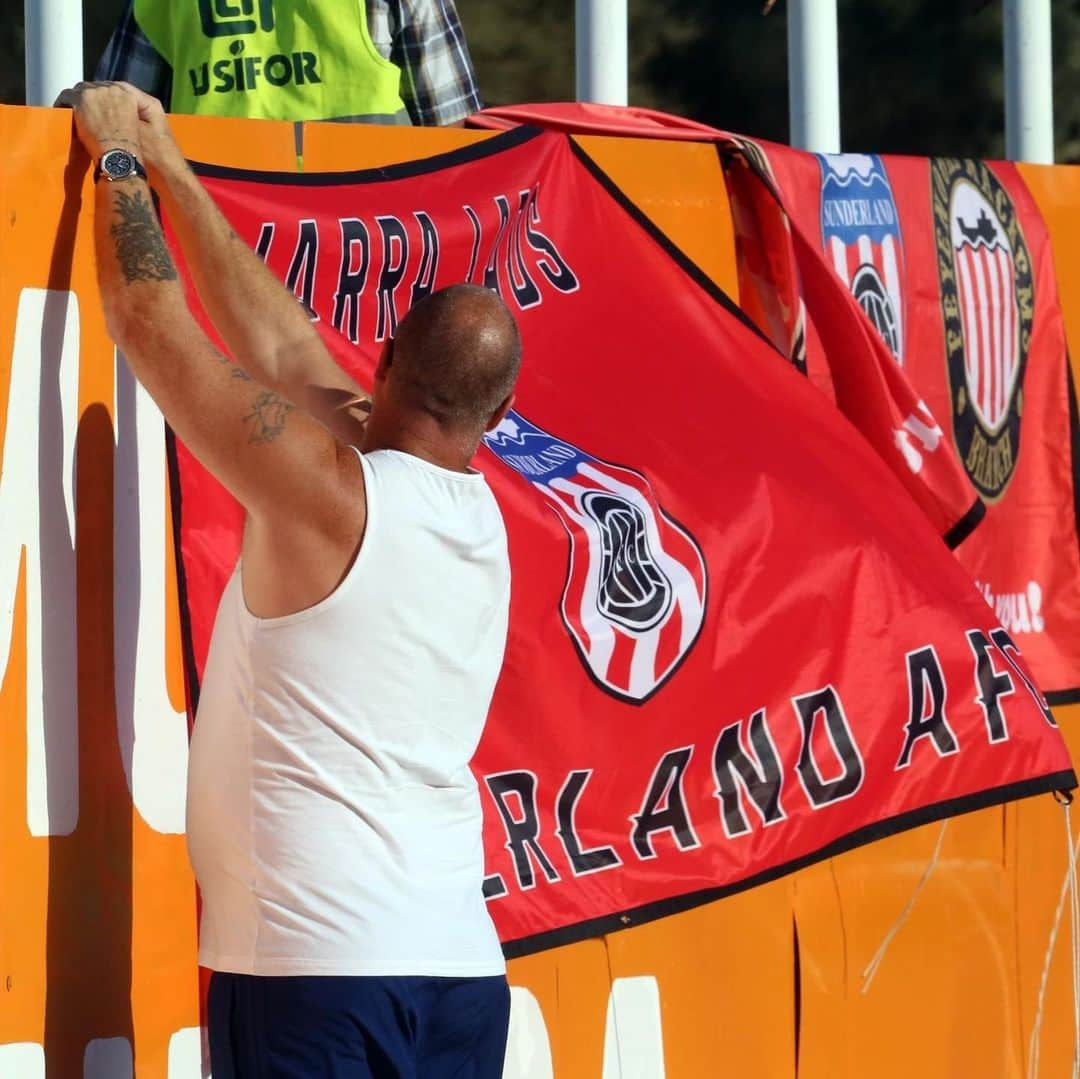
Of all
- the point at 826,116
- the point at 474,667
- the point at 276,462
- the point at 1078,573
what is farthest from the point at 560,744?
the point at 826,116

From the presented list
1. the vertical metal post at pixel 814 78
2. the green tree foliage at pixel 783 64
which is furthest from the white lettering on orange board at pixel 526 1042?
the green tree foliage at pixel 783 64

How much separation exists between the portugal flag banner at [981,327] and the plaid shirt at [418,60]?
2.19 feet

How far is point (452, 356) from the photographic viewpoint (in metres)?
2.67

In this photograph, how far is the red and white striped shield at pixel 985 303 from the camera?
4309 millimetres

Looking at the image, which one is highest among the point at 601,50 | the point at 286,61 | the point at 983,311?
the point at 601,50

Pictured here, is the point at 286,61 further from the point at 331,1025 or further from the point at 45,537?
the point at 331,1025

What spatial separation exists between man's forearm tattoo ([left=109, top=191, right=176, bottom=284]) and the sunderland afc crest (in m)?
2.20

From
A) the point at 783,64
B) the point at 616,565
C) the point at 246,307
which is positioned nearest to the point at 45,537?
Answer: the point at 246,307

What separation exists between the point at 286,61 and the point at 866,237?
4.64 ft

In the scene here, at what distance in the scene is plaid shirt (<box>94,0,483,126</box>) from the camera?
3.93 metres

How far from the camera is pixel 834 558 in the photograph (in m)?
3.72

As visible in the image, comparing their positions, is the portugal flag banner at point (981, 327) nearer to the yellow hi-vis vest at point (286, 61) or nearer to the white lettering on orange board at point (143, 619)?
the yellow hi-vis vest at point (286, 61)

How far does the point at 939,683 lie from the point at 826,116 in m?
2.57

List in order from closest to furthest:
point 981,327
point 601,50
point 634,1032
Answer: point 634,1032 → point 981,327 → point 601,50
